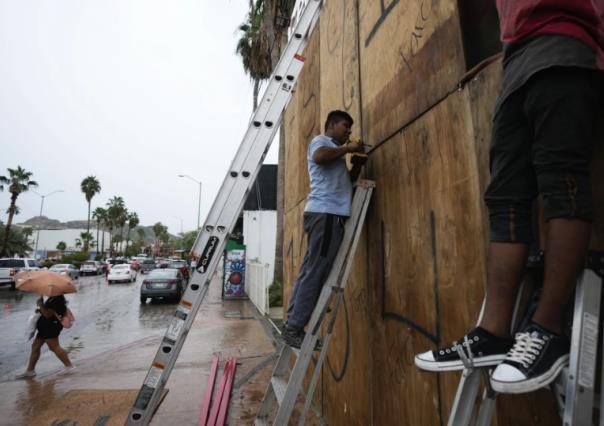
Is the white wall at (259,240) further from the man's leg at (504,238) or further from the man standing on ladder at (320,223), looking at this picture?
the man's leg at (504,238)

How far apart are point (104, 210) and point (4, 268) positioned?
178 feet

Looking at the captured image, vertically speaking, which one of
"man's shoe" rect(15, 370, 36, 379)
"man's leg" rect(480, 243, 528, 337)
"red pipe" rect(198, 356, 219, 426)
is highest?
"man's leg" rect(480, 243, 528, 337)

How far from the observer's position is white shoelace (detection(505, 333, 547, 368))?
0.96 meters

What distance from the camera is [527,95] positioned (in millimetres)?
1166

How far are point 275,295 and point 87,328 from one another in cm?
575

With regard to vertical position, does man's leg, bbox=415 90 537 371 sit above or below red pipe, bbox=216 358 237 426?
above

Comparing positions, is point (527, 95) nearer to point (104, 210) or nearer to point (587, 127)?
point (587, 127)

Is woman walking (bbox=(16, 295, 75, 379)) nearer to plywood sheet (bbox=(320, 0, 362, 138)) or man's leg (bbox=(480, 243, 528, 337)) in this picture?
plywood sheet (bbox=(320, 0, 362, 138))

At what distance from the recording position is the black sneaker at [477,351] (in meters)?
1.09

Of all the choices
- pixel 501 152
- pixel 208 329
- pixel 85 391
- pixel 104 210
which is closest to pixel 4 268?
pixel 208 329

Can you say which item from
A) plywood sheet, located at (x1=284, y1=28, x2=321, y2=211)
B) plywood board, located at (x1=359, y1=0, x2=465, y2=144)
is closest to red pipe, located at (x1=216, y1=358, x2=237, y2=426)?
plywood sheet, located at (x1=284, y1=28, x2=321, y2=211)

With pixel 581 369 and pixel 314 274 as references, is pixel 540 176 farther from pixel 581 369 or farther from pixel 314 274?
pixel 314 274

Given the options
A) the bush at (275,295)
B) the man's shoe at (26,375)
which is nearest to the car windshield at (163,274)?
the bush at (275,295)

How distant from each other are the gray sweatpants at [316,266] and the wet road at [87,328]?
20.2ft
